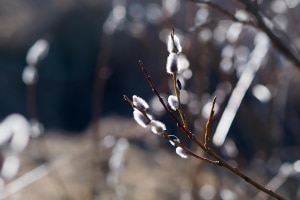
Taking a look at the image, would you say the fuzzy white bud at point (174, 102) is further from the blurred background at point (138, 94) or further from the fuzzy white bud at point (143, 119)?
the blurred background at point (138, 94)

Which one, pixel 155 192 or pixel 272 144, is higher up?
pixel 272 144

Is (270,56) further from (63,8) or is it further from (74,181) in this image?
(63,8)

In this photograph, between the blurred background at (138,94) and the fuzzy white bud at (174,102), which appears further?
the blurred background at (138,94)

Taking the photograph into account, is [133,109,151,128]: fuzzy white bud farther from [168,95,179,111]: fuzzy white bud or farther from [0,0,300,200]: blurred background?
[0,0,300,200]: blurred background

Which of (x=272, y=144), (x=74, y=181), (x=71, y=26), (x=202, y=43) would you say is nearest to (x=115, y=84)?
(x=71, y=26)

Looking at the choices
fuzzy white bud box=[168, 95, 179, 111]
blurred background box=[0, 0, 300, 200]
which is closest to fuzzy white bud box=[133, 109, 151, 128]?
fuzzy white bud box=[168, 95, 179, 111]

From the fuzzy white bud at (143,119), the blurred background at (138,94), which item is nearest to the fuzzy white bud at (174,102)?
the fuzzy white bud at (143,119)

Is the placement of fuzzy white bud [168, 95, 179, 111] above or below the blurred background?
above

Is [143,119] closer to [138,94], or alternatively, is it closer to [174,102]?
[174,102]
